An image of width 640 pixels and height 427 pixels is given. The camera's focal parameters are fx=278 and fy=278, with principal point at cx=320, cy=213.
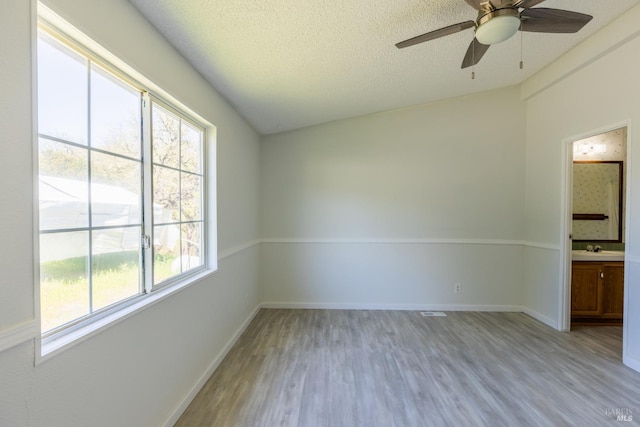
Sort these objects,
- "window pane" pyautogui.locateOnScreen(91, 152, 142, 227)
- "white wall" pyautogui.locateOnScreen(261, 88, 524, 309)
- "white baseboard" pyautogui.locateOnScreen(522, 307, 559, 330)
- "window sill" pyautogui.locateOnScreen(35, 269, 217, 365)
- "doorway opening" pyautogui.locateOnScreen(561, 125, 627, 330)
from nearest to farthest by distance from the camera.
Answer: "window sill" pyautogui.locateOnScreen(35, 269, 217, 365), "window pane" pyautogui.locateOnScreen(91, 152, 142, 227), "white baseboard" pyautogui.locateOnScreen(522, 307, 559, 330), "doorway opening" pyautogui.locateOnScreen(561, 125, 627, 330), "white wall" pyautogui.locateOnScreen(261, 88, 524, 309)

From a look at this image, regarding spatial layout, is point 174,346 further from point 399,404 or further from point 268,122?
point 268,122

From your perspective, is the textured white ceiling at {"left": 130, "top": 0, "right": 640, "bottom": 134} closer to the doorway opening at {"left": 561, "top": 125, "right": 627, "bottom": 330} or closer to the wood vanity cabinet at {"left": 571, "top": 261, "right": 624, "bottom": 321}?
the doorway opening at {"left": 561, "top": 125, "right": 627, "bottom": 330}

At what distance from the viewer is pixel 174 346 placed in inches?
70.9

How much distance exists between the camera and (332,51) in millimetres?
2150

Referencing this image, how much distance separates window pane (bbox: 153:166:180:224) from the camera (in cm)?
177

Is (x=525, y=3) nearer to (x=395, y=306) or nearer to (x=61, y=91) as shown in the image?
(x=61, y=91)

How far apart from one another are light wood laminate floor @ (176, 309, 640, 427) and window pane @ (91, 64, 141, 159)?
1.73 meters

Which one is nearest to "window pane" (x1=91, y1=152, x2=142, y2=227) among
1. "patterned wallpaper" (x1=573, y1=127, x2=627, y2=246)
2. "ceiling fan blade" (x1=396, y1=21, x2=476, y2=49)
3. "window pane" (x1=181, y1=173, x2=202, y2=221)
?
"window pane" (x1=181, y1=173, x2=202, y2=221)

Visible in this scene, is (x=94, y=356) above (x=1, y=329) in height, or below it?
below

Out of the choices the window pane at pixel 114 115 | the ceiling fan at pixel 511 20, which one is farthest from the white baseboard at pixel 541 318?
the window pane at pixel 114 115

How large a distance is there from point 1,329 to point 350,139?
363 centimetres

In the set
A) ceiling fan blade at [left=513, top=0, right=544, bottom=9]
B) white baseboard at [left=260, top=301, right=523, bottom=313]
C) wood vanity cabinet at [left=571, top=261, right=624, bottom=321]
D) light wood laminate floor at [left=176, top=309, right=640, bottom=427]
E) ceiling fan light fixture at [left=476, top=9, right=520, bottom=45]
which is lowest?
light wood laminate floor at [left=176, top=309, right=640, bottom=427]

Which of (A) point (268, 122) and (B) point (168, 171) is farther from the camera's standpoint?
(A) point (268, 122)

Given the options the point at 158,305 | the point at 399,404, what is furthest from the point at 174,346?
the point at 399,404
